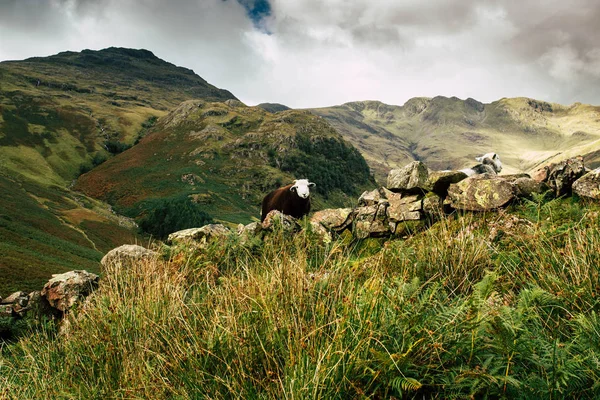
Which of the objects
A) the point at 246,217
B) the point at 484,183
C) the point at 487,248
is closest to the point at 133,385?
the point at 487,248

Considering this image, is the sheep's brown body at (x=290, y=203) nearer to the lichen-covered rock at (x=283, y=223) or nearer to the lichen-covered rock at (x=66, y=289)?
Answer: the lichen-covered rock at (x=283, y=223)

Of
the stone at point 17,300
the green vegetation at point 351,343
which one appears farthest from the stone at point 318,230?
the stone at point 17,300

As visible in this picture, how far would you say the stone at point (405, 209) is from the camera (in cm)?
813

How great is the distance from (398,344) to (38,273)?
30388 mm

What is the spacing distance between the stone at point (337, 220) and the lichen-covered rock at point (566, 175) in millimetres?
4867

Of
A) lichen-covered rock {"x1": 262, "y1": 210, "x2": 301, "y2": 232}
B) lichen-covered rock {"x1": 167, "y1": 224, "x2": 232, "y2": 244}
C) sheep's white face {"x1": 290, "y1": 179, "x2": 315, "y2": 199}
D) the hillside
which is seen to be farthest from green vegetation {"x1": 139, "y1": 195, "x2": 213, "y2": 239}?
lichen-covered rock {"x1": 262, "y1": 210, "x2": 301, "y2": 232}

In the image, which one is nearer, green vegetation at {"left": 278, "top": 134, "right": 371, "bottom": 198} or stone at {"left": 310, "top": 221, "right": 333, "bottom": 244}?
stone at {"left": 310, "top": 221, "right": 333, "bottom": 244}

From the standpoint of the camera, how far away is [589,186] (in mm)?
6516

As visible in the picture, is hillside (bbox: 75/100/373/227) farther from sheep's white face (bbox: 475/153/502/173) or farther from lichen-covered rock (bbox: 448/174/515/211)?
lichen-covered rock (bbox: 448/174/515/211)

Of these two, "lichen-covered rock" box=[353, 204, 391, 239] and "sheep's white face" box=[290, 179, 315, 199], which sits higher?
"sheep's white face" box=[290, 179, 315, 199]

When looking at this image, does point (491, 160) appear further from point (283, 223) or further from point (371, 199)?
point (283, 223)

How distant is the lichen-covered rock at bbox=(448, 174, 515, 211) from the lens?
7.22 meters

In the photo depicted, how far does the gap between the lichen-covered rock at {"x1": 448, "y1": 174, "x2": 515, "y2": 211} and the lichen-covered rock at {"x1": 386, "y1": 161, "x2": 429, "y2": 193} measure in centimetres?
92

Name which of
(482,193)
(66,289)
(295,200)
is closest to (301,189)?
(295,200)
